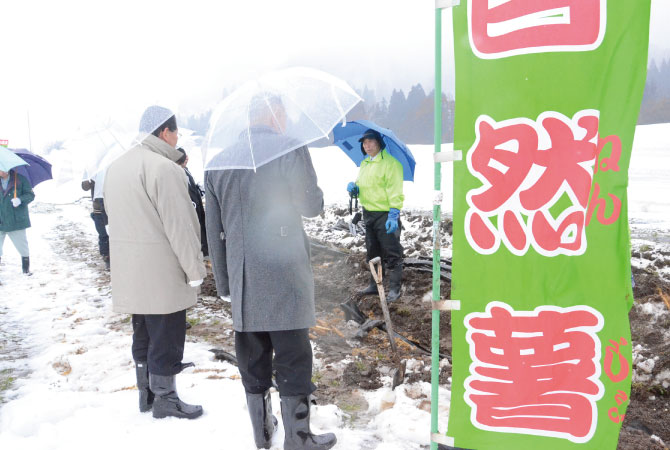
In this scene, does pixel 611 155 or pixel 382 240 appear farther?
pixel 382 240

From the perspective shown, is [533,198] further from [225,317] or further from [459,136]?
[225,317]

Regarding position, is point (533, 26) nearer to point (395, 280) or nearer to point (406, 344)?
point (406, 344)

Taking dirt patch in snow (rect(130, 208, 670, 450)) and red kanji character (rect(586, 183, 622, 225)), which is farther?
dirt patch in snow (rect(130, 208, 670, 450))

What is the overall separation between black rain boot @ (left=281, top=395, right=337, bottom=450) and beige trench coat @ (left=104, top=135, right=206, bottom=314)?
0.97 metres

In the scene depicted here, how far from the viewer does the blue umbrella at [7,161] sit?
6.48 metres

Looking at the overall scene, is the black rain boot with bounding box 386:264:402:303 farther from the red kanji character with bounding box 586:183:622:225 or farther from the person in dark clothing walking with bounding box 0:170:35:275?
the person in dark clothing walking with bounding box 0:170:35:275

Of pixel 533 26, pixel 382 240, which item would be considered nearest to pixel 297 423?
pixel 533 26

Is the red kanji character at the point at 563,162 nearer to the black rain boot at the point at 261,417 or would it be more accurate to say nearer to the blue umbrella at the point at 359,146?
the black rain boot at the point at 261,417

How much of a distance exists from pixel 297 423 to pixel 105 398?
1752 mm

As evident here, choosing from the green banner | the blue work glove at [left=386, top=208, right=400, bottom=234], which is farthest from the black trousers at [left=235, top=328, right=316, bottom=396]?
the blue work glove at [left=386, top=208, right=400, bottom=234]

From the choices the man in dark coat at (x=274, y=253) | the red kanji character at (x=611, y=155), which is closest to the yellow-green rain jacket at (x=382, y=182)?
the man in dark coat at (x=274, y=253)

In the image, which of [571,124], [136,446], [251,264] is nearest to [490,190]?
[571,124]

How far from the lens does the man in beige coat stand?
2.76m

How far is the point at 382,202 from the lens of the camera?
5.47 metres
